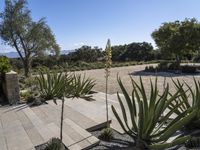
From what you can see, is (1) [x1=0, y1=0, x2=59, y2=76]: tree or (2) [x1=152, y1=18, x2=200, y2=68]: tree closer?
(1) [x1=0, y1=0, x2=59, y2=76]: tree

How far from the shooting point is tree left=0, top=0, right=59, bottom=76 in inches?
679

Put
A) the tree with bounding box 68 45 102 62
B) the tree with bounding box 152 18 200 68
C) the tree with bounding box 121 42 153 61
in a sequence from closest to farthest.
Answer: the tree with bounding box 152 18 200 68, the tree with bounding box 68 45 102 62, the tree with bounding box 121 42 153 61

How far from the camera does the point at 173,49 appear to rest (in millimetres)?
20859

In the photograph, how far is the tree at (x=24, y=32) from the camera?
1723 centimetres

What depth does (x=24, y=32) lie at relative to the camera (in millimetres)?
17594

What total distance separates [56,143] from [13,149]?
87 centimetres

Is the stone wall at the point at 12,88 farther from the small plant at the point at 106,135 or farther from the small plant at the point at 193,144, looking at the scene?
the small plant at the point at 193,144

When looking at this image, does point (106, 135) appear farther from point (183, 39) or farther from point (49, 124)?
point (183, 39)

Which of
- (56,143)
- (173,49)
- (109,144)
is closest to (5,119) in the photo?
(56,143)

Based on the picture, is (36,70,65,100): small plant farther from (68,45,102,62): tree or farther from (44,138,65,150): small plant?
(68,45,102,62): tree

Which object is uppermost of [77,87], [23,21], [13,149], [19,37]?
[23,21]

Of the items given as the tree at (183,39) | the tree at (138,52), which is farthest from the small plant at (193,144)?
the tree at (138,52)

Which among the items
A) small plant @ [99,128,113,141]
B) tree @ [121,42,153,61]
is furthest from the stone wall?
tree @ [121,42,153,61]

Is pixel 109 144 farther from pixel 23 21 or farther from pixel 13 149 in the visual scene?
pixel 23 21
